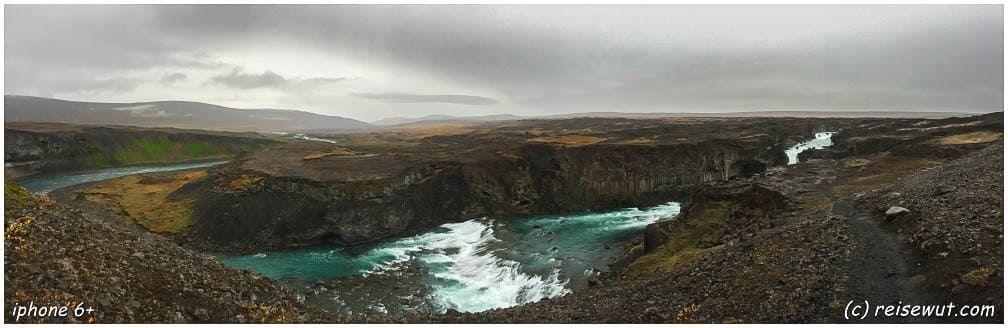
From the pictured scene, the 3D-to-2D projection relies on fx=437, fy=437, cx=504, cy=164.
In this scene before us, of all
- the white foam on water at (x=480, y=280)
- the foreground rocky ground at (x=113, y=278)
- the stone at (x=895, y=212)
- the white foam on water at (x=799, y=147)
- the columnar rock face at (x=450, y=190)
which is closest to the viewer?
the foreground rocky ground at (x=113, y=278)

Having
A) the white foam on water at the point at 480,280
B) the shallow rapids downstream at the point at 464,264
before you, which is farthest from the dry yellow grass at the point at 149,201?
the white foam on water at the point at 480,280

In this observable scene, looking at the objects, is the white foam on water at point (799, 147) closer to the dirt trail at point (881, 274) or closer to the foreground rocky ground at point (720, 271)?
the foreground rocky ground at point (720, 271)

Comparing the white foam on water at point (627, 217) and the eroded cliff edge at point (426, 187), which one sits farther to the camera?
the white foam on water at point (627, 217)

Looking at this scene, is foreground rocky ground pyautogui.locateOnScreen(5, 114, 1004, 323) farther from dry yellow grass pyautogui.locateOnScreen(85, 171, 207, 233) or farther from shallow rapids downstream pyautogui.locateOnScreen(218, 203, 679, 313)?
dry yellow grass pyautogui.locateOnScreen(85, 171, 207, 233)

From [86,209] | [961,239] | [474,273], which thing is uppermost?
[961,239]

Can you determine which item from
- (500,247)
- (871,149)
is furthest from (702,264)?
(871,149)

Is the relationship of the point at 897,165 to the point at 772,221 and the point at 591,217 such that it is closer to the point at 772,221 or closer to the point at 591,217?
the point at 772,221
